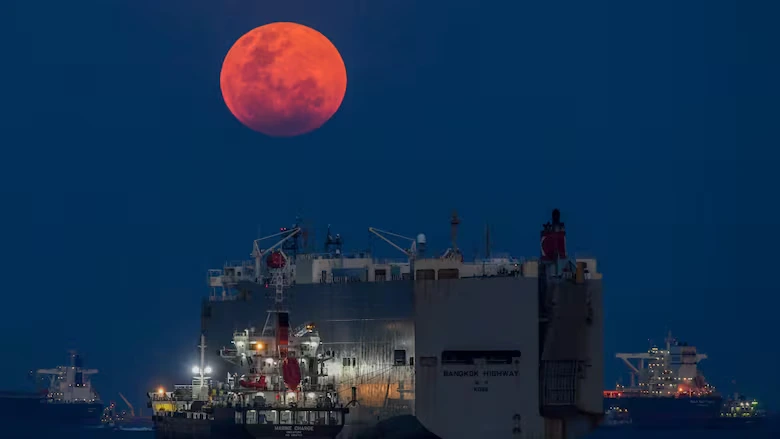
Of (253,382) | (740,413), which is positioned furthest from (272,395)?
(740,413)

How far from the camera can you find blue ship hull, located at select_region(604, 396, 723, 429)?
557 ft

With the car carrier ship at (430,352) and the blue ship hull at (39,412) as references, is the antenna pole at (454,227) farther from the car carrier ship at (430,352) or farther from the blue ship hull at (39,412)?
the blue ship hull at (39,412)

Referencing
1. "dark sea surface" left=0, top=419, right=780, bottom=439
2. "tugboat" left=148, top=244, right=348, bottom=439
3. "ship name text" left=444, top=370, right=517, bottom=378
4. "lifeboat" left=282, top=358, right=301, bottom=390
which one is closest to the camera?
"ship name text" left=444, top=370, right=517, bottom=378

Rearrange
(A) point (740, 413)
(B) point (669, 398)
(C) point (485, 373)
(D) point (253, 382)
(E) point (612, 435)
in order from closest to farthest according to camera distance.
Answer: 1. (C) point (485, 373)
2. (D) point (253, 382)
3. (E) point (612, 435)
4. (B) point (669, 398)
5. (A) point (740, 413)

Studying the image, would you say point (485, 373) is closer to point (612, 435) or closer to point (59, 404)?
point (612, 435)

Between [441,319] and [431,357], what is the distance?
6.10 feet

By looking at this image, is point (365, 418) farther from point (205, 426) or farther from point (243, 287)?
point (243, 287)

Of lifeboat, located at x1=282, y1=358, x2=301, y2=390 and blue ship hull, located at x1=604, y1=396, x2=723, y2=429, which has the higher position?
lifeboat, located at x1=282, y1=358, x2=301, y2=390

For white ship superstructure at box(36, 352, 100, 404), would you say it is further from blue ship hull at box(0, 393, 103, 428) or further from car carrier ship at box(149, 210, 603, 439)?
car carrier ship at box(149, 210, 603, 439)

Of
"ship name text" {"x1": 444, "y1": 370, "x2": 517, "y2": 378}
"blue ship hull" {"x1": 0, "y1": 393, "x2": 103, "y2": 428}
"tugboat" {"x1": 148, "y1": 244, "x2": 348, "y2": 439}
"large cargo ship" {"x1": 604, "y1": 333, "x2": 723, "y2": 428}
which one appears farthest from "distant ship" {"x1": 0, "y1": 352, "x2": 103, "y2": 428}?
"ship name text" {"x1": 444, "y1": 370, "x2": 517, "y2": 378}

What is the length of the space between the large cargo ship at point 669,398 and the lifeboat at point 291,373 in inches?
4234

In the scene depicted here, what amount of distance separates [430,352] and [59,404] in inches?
4807

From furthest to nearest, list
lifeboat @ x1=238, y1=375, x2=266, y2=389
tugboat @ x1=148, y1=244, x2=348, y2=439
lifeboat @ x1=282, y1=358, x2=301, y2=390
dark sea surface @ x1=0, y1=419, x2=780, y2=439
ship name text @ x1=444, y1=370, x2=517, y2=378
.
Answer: dark sea surface @ x1=0, y1=419, x2=780, y2=439 → lifeboat @ x1=238, y1=375, x2=266, y2=389 → lifeboat @ x1=282, y1=358, x2=301, y2=390 → tugboat @ x1=148, y1=244, x2=348, y2=439 → ship name text @ x1=444, y1=370, x2=517, y2=378

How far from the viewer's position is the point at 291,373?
69.1 metres
